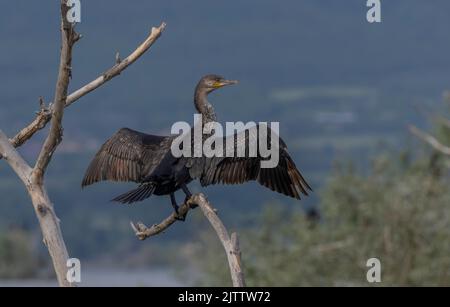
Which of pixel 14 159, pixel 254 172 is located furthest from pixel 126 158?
pixel 14 159

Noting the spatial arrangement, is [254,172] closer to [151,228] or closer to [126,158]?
[126,158]

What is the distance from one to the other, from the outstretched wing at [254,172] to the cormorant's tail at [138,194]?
478mm

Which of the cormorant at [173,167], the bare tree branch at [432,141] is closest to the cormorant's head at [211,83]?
the cormorant at [173,167]

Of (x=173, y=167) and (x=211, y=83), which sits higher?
(x=211, y=83)

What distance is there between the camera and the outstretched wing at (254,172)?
8289mm

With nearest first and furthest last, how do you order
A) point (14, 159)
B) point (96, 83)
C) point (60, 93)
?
point (60, 93) < point (14, 159) < point (96, 83)

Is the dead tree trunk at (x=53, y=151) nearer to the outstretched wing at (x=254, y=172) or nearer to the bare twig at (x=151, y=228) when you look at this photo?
the bare twig at (x=151, y=228)

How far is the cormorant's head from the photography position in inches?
353

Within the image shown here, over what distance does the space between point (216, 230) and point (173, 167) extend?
5.72ft

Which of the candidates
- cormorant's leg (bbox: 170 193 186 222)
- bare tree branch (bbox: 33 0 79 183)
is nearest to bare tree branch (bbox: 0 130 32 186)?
bare tree branch (bbox: 33 0 79 183)

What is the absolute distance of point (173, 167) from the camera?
8.48 m

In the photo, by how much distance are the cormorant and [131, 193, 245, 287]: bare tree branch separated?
280mm
